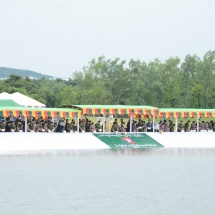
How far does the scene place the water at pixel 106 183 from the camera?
30016 millimetres

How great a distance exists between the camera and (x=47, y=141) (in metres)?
54.4

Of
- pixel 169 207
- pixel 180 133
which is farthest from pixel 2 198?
pixel 180 133

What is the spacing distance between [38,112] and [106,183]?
61.5 feet

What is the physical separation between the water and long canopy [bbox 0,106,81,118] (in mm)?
3292

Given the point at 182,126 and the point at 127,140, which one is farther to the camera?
the point at 182,126

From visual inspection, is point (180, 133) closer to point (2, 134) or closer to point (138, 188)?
point (2, 134)

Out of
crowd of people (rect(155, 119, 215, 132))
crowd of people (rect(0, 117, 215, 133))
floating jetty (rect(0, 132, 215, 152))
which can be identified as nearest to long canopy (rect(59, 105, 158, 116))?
crowd of people (rect(0, 117, 215, 133))

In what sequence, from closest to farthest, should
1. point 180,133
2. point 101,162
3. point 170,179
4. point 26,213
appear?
point 26,213, point 170,179, point 101,162, point 180,133

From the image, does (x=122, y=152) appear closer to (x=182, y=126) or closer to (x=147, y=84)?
(x=182, y=126)

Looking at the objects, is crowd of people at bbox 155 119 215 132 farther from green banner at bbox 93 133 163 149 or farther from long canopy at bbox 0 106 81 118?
long canopy at bbox 0 106 81 118

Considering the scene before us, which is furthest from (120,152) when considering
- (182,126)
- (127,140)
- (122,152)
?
(182,126)

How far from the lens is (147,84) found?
114938 mm

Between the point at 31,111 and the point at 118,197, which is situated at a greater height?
the point at 31,111

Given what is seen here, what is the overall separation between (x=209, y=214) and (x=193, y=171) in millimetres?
15061
